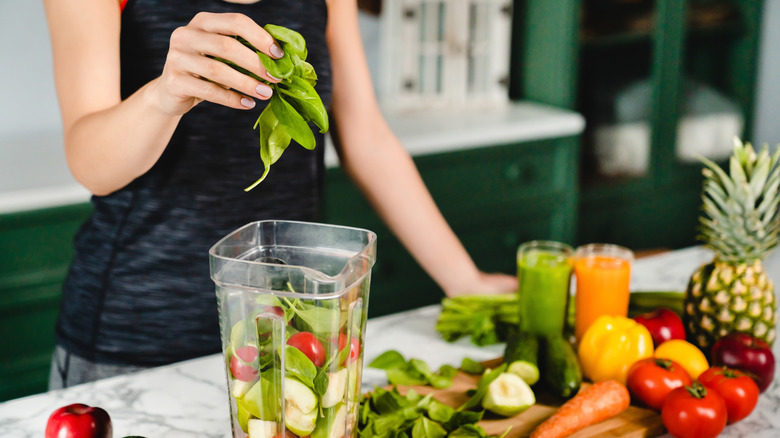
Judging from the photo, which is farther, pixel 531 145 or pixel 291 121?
pixel 531 145

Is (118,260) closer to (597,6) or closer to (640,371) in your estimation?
(640,371)

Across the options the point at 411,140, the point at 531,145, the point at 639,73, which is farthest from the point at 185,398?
the point at 639,73

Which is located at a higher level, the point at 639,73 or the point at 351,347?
the point at 639,73

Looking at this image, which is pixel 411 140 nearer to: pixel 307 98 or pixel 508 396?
pixel 508 396

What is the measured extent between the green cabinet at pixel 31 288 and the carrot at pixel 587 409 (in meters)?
1.37

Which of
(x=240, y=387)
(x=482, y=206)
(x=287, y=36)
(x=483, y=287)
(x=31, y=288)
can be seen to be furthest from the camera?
(x=482, y=206)

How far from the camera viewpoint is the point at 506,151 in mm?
2555

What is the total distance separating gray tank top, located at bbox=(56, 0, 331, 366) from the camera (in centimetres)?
116

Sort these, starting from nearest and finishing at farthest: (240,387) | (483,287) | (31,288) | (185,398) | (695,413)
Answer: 1. (240,387)
2. (695,413)
3. (185,398)
4. (483,287)
5. (31,288)

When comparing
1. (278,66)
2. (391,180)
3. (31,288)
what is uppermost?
(278,66)

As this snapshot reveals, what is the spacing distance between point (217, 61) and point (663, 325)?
2.60 feet

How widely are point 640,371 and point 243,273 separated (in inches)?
22.7

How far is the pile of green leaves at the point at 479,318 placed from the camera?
1.21 m

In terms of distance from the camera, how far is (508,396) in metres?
0.98
